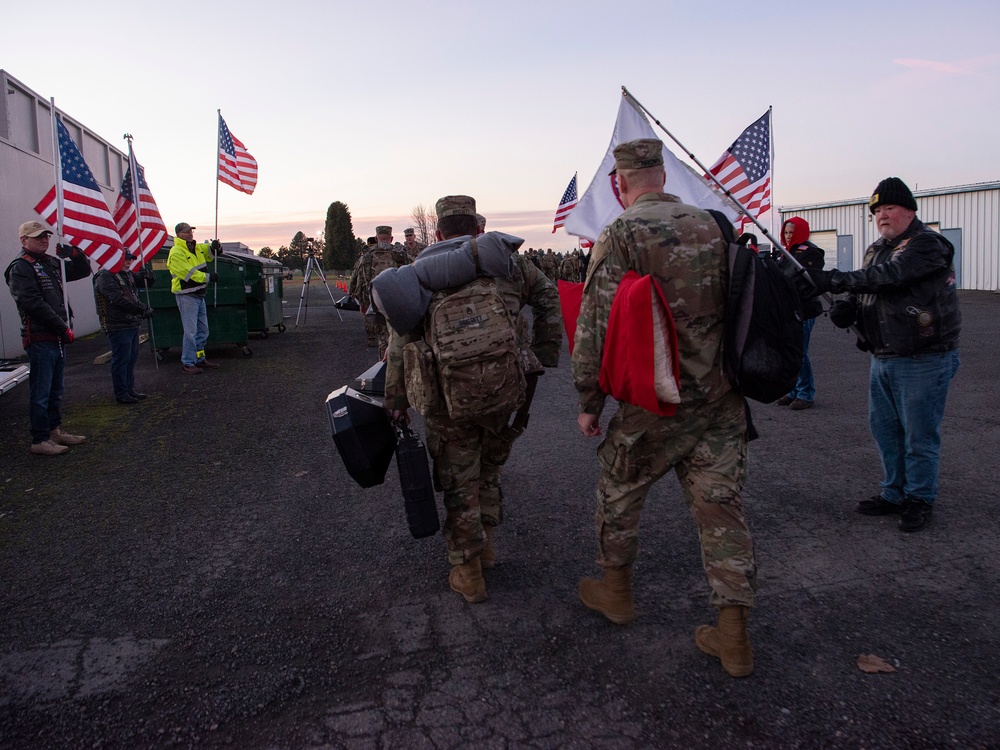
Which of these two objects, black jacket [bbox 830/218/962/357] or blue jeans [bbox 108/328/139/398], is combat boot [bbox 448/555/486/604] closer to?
black jacket [bbox 830/218/962/357]

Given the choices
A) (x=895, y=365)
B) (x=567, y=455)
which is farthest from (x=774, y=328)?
(x=567, y=455)

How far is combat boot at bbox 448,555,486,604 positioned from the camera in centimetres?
333

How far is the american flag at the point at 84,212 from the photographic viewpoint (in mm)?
8250

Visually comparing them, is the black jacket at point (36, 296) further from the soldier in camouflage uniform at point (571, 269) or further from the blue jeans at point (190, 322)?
the soldier in camouflage uniform at point (571, 269)

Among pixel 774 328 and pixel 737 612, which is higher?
pixel 774 328

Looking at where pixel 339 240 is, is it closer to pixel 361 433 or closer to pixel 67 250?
pixel 67 250

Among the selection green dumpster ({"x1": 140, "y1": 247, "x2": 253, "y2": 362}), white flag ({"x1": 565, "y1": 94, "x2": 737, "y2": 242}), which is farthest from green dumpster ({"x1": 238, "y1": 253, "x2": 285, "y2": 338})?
white flag ({"x1": 565, "y1": 94, "x2": 737, "y2": 242})

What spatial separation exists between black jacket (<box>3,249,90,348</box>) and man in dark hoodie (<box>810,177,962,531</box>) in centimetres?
592

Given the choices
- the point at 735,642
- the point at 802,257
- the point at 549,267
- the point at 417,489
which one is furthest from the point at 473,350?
the point at 549,267

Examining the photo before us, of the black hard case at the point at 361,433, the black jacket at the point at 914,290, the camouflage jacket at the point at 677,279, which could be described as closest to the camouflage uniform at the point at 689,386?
the camouflage jacket at the point at 677,279

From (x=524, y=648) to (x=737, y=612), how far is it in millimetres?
849

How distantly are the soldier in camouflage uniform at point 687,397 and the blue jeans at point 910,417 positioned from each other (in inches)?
66.7

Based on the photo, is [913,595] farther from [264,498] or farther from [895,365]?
[264,498]

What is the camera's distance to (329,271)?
68375 millimetres
